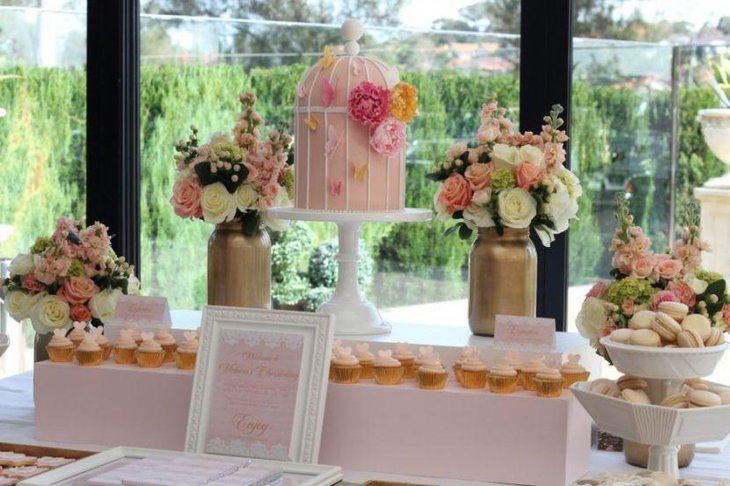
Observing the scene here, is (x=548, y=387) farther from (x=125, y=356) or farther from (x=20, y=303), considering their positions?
(x=20, y=303)

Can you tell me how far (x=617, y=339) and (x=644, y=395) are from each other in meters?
0.09

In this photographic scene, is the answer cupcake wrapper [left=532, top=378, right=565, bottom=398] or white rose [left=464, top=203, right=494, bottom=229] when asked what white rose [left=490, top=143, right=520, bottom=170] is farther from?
cupcake wrapper [left=532, top=378, right=565, bottom=398]

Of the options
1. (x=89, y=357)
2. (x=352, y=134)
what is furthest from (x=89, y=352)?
(x=352, y=134)

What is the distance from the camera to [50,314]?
2475 mm

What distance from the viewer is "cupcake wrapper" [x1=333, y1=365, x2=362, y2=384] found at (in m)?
2.06

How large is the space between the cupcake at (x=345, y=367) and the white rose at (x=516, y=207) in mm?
418

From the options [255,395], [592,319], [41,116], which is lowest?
[255,395]

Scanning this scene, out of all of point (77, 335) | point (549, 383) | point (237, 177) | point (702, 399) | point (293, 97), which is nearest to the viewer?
point (702, 399)

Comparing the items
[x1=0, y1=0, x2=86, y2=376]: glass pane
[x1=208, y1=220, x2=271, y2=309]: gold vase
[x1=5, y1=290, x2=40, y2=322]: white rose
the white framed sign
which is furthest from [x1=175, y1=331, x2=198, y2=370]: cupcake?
[x1=0, y1=0, x2=86, y2=376]: glass pane

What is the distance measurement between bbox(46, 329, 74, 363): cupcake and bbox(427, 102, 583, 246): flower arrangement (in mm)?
759

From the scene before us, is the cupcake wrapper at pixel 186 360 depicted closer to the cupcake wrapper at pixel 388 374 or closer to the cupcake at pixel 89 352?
the cupcake at pixel 89 352

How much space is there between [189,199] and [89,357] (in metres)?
0.41

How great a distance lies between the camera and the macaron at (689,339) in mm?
1728

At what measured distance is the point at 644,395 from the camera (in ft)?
5.75
